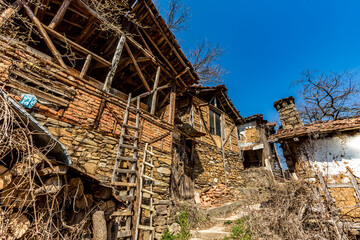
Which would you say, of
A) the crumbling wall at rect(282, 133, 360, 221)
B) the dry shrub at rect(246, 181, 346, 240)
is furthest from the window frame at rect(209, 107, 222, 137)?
the dry shrub at rect(246, 181, 346, 240)

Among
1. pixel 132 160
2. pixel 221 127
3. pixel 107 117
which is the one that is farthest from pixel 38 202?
pixel 221 127

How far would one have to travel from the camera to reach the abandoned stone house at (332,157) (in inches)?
202

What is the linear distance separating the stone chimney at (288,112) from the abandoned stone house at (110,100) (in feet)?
15.0

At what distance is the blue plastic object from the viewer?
3.07 m

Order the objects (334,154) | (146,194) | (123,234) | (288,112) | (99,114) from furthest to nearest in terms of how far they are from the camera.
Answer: (288,112), (334,154), (146,194), (99,114), (123,234)

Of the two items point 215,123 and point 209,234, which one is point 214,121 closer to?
point 215,123

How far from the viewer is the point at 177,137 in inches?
272

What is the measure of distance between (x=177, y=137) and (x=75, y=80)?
4.16 m

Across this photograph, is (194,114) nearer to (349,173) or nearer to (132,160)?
(132,160)

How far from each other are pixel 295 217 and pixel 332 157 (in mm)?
2991

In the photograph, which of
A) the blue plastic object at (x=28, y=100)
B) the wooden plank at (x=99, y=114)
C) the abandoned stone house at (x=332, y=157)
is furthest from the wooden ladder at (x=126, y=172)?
the abandoned stone house at (x=332, y=157)

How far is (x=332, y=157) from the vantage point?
18.6 feet

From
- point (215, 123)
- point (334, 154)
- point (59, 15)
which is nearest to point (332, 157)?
point (334, 154)

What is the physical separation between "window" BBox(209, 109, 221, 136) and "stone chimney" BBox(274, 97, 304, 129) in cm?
374
